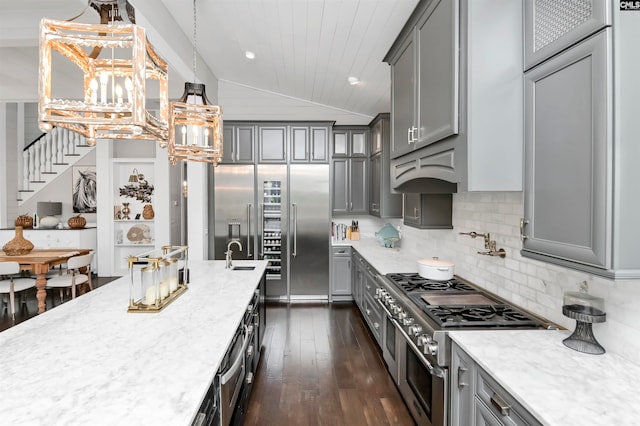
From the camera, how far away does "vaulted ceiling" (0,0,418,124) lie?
115 inches

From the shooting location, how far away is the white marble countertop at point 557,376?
3.45 ft

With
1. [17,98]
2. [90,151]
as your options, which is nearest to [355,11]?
[17,98]

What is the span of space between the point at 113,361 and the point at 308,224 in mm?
3940

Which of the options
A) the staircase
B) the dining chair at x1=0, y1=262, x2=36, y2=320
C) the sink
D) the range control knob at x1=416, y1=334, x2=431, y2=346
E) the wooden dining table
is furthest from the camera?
the staircase

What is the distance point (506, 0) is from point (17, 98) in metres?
6.74

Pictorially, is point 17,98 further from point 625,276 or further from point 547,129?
point 625,276

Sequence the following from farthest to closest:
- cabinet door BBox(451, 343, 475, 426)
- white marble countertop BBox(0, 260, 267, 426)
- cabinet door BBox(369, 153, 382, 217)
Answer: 1. cabinet door BBox(369, 153, 382, 217)
2. cabinet door BBox(451, 343, 475, 426)
3. white marble countertop BBox(0, 260, 267, 426)

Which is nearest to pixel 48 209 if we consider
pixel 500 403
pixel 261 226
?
pixel 261 226

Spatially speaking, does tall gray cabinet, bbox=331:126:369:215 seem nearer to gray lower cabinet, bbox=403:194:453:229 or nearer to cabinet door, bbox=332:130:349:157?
cabinet door, bbox=332:130:349:157

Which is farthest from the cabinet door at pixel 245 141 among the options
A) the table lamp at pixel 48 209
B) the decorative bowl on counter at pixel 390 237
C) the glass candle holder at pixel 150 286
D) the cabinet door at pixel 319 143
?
the table lamp at pixel 48 209

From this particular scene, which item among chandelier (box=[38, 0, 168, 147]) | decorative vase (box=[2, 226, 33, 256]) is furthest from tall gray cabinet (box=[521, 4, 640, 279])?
decorative vase (box=[2, 226, 33, 256])

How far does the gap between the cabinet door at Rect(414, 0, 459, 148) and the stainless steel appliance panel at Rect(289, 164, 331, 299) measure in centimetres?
296

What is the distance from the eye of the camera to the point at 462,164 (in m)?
1.70

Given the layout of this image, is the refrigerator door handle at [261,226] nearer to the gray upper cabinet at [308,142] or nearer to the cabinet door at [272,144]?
the cabinet door at [272,144]
